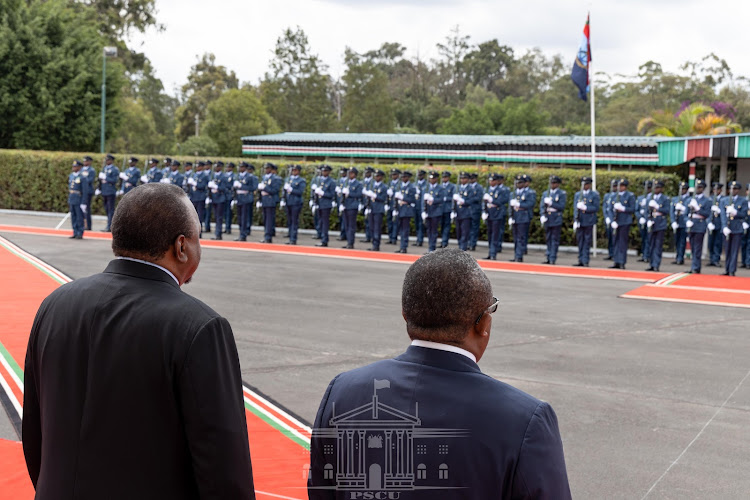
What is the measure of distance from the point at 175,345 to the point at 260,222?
2378cm

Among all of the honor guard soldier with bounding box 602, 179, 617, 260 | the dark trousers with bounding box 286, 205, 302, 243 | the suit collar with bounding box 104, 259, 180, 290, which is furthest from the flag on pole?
the suit collar with bounding box 104, 259, 180, 290

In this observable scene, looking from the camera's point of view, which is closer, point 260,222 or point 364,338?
point 364,338

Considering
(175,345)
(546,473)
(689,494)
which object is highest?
(175,345)

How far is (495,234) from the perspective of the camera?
65.4ft

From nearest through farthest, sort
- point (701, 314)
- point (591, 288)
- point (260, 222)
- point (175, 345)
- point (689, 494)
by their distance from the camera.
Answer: point (175, 345) → point (689, 494) → point (701, 314) → point (591, 288) → point (260, 222)

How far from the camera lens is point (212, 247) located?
20.4 meters

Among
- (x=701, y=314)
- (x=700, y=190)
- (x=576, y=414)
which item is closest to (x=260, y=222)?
(x=700, y=190)

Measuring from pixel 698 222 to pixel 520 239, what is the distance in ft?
12.5

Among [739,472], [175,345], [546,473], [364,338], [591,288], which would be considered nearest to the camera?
[546,473]

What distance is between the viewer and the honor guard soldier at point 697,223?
57.6 feet

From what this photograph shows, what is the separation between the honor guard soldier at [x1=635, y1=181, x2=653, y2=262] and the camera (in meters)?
18.9

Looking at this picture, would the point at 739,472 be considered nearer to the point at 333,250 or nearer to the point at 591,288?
the point at 591,288

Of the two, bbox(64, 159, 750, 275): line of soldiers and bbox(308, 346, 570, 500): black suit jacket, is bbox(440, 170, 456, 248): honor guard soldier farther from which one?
bbox(308, 346, 570, 500): black suit jacket

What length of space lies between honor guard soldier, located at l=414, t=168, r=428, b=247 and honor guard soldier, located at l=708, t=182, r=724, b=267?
6.71 meters
